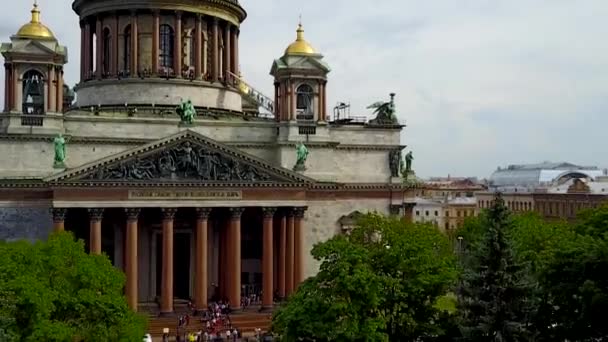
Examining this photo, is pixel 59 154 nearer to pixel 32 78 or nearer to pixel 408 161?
pixel 32 78

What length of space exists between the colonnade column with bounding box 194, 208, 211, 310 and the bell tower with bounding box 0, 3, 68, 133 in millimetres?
11612

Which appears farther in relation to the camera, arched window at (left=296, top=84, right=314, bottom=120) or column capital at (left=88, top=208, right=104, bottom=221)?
arched window at (left=296, top=84, right=314, bottom=120)

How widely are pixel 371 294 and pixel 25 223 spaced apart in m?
27.9

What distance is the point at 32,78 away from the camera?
55438mm

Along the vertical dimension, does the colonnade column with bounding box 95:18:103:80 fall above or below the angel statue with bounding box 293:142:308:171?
above

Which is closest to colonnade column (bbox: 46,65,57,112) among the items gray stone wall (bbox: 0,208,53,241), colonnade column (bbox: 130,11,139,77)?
gray stone wall (bbox: 0,208,53,241)

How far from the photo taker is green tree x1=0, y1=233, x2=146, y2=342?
108 ft

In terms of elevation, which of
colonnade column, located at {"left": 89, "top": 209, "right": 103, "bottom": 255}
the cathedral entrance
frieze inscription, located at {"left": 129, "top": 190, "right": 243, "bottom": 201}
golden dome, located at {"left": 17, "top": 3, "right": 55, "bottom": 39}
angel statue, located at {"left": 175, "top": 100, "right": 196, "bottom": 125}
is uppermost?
golden dome, located at {"left": 17, "top": 3, "right": 55, "bottom": 39}

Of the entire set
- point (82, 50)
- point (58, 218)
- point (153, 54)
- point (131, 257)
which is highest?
point (82, 50)

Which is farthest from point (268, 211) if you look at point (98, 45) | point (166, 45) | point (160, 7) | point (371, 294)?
point (371, 294)

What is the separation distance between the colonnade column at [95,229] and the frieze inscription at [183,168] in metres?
2.28

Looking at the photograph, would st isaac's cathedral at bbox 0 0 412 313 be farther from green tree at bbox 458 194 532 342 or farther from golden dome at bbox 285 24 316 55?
green tree at bbox 458 194 532 342

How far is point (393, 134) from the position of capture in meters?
63.8

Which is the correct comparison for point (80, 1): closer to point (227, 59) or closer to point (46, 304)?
point (227, 59)
